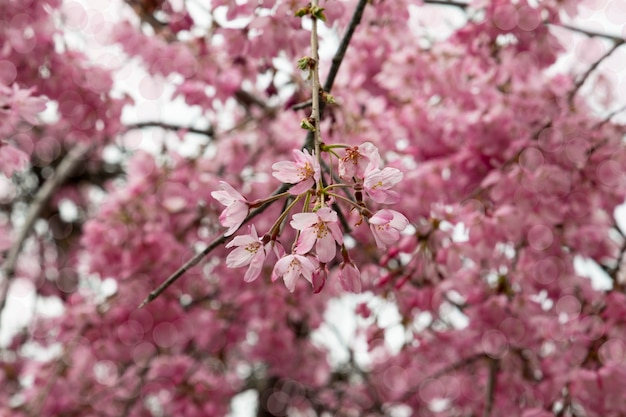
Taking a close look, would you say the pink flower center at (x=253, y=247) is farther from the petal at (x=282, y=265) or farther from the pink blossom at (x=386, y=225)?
the pink blossom at (x=386, y=225)

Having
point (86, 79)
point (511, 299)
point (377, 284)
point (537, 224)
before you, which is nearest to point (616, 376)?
point (511, 299)

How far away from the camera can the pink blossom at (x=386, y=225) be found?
96cm

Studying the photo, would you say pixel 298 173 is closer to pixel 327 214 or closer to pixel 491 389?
pixel 327 214

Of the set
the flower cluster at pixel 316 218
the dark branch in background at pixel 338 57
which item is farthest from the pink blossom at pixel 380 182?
the dark branch in background at pixel 338 57

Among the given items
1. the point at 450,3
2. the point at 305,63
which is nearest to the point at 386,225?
the point at 305,63

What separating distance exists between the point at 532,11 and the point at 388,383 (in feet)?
9.16

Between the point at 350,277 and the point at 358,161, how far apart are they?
0.63 feet

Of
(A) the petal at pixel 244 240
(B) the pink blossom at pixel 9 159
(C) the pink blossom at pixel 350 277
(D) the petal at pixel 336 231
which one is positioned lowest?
(B) the pink blossom at pixel 9 159

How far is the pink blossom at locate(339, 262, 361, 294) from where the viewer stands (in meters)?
1.01

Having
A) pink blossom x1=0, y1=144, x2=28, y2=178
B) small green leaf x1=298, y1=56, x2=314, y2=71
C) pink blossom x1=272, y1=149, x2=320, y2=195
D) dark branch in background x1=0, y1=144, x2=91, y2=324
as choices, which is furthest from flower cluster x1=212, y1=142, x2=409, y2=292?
dark branch in background x1=0, y1=144, x2=91, y2=324

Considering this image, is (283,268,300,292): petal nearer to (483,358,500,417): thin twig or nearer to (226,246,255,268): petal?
(226,246,255,268): petal

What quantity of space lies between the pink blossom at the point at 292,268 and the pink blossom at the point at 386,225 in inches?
4.5

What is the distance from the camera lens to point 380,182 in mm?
970

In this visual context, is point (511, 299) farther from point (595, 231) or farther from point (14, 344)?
point (14, 344)
